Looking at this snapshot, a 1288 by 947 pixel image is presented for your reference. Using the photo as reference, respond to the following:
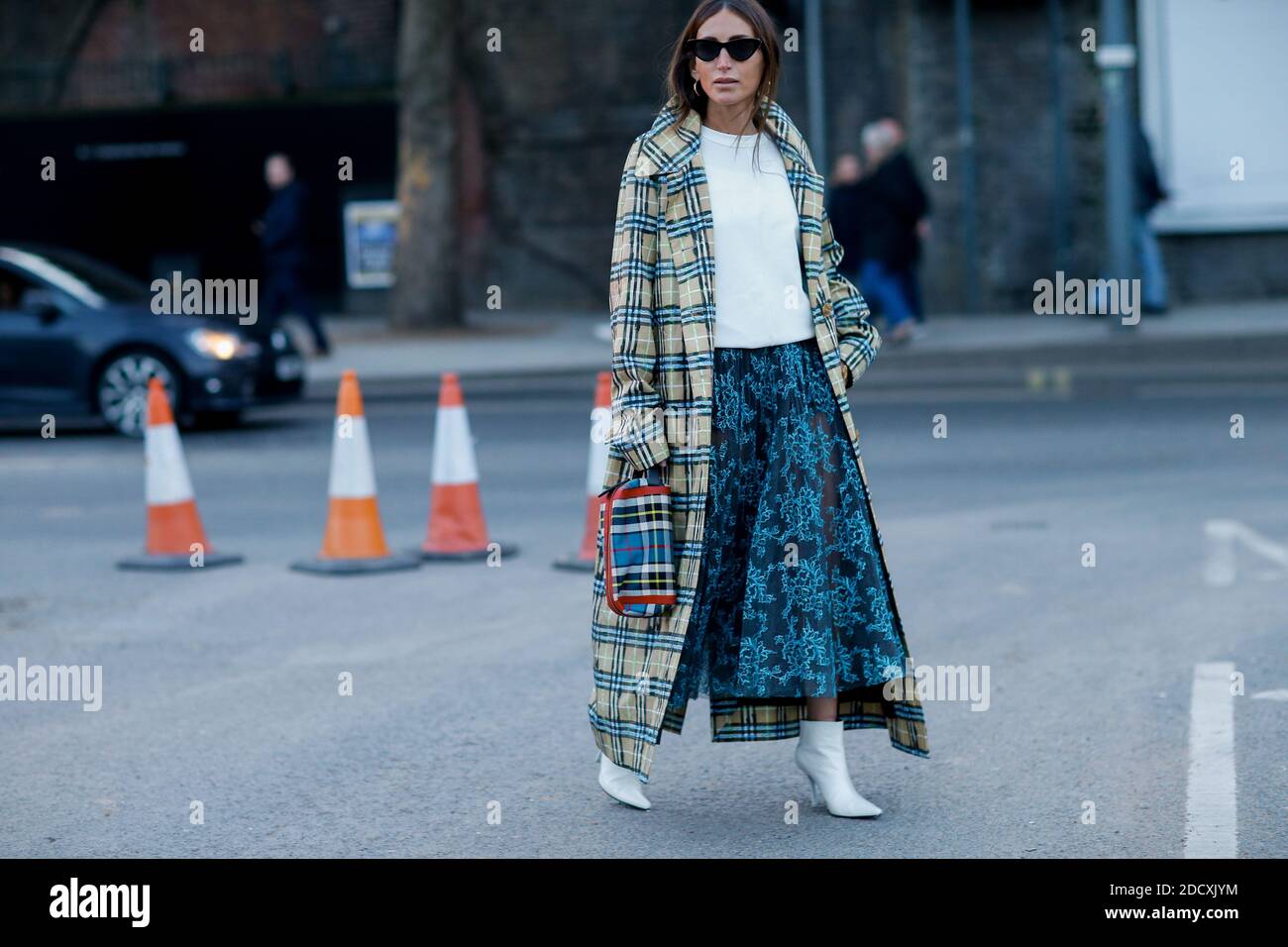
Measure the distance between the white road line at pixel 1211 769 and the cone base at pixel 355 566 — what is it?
3557 millimetres

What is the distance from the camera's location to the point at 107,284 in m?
15.2

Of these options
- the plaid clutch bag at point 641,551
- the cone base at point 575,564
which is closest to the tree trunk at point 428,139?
the cone base at point 575,564

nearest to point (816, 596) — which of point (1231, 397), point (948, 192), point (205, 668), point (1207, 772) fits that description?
point (1207, 772)

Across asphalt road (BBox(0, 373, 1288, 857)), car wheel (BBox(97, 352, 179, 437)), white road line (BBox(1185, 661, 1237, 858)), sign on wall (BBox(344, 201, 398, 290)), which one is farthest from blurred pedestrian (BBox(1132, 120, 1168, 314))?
white road line (BBox(1185, 661, 1237, 858))

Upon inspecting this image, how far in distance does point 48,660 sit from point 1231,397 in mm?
9756

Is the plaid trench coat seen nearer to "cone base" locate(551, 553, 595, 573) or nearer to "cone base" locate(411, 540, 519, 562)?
"cone base" locate(551, 553, 595, 573)

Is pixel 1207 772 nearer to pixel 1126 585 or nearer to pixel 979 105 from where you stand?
pixel 1126 585

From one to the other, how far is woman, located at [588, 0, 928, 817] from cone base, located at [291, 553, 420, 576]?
157 inches

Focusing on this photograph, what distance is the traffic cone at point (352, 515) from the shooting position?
28.7 ft

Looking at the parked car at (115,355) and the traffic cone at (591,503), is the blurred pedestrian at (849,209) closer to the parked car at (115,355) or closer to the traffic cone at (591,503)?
the parked car at (115,355)

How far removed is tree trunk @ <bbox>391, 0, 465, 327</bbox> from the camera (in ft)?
69.7

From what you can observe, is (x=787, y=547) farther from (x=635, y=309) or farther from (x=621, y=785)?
(x=621, y=785)

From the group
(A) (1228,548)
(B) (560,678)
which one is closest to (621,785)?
(B) (560,678)
